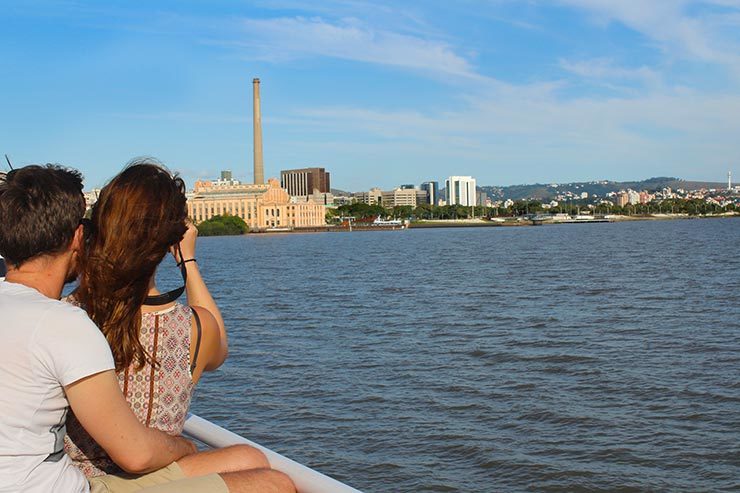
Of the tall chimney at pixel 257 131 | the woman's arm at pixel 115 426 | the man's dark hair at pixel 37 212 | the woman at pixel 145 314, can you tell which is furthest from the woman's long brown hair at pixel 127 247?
the tall chimney at pixel 257 131

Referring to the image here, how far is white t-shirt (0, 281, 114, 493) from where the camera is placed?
1977 millimetres

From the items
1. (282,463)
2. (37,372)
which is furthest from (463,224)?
(37,372)

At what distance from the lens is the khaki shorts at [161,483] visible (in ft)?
7.74

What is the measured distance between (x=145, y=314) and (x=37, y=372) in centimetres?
50

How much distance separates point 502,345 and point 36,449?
41.3 feet

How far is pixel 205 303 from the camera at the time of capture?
2764 mm

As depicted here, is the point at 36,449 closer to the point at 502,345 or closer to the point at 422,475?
the point at 422,475

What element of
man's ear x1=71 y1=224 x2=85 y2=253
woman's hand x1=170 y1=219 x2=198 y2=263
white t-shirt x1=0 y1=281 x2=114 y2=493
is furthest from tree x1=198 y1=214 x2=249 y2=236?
white t-shirt x1=0 y1=281 x2=114 y2=493

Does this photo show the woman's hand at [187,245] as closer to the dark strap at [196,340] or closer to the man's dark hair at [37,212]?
the dark strap at [196,340]

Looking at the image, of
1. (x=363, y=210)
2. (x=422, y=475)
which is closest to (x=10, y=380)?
(x=422, y=475)

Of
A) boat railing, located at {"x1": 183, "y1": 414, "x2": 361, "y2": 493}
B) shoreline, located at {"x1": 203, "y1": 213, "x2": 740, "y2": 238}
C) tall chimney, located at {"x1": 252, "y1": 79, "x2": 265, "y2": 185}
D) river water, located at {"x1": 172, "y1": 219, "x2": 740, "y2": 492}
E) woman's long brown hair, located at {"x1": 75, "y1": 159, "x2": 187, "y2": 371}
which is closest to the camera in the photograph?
woman's long brown hair, located at {"x1": 75, "y1": 159, "x2": 187, "y2": 371}

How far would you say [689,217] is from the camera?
192750 mm

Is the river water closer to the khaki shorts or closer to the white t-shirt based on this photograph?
the khaki shorts

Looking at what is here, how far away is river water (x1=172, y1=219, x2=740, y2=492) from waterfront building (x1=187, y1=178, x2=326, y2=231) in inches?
5091
